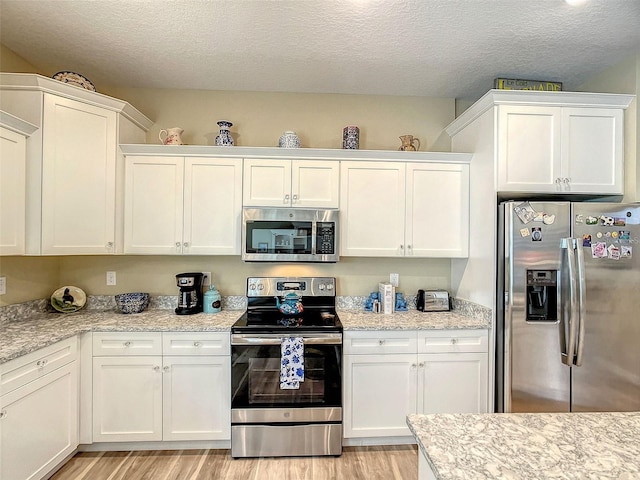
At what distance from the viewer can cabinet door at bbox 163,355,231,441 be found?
90.4 inches

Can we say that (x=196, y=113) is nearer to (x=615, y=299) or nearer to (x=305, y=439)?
(x=305, y=439)

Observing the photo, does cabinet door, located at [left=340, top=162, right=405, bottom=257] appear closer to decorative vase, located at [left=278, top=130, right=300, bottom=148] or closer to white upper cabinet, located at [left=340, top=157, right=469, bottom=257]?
white upper cabinet, located at [left=340, top=157, right=469, bottom=257]

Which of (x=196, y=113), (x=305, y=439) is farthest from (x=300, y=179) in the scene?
(x=305, y=439)

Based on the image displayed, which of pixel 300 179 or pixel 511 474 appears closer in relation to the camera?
pixel 511 474

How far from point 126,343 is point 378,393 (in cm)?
180

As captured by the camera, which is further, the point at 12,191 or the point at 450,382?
the point at 450,382

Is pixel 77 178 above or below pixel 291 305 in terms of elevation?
above

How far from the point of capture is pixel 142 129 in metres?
2.86

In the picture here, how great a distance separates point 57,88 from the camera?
2223 millimetres

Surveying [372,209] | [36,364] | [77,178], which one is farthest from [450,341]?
[77,178]

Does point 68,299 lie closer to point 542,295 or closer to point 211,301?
point 211,301

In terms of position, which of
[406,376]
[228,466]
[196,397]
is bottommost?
[228,466]

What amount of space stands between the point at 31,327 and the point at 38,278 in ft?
1.83

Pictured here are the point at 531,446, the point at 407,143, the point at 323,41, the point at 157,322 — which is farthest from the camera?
the point at 407,143
